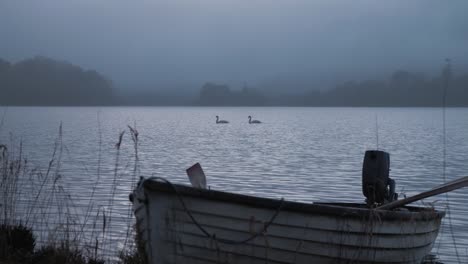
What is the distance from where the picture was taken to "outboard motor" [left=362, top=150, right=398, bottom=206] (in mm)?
9914

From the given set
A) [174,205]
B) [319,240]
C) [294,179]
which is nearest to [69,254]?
[174,205]

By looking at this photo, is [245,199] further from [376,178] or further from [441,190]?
[376,178]

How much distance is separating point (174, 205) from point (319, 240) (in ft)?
5.81

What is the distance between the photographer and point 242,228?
7.21 m

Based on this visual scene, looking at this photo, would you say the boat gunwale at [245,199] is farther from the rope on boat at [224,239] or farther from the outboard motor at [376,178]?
the outboard motor at [376,178]

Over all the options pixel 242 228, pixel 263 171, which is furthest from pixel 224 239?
pixel 263 171

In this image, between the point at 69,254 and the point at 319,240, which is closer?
the point at 319,240

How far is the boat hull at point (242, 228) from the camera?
7.12 metres

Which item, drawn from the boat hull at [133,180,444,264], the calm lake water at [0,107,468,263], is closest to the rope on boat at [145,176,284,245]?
the boat hull at [133,180,444,264]

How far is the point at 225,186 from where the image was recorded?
20.1 m

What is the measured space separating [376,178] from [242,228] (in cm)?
349

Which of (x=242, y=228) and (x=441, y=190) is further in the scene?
(x=441, y=190)

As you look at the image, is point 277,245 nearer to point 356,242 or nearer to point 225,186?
point 356,242

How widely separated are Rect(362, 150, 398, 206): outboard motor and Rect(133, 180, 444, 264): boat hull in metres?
2.12
